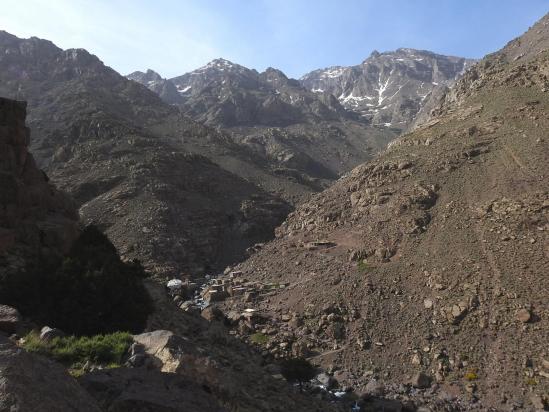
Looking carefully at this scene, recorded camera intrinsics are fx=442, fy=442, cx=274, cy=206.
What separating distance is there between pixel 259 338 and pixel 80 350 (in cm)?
1941

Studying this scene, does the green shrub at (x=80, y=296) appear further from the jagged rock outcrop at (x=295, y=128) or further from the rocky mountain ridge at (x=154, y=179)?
the jagged rock outcrop at (x=295, y=128)

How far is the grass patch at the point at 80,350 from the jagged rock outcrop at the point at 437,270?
53.9 feet

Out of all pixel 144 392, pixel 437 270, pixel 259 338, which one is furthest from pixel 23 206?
pixel 437 270

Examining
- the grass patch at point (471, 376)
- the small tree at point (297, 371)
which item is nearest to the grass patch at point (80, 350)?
the small tree at point (297, 371)

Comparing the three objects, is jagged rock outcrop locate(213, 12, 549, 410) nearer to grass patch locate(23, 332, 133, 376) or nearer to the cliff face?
the cliff face

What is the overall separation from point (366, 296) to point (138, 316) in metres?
17.1

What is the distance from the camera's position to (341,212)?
150 ft

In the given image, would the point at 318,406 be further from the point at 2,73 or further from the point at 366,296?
the point at 2,73

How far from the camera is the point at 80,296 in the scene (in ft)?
54.7

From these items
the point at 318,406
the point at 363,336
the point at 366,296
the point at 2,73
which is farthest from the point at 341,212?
the point at 2,73

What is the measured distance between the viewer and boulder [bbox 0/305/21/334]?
32.8ft

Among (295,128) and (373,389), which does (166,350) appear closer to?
(373,389)

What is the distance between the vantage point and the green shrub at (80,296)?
15.6 meters

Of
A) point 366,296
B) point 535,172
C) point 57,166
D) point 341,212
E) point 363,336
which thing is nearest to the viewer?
point 363,336
